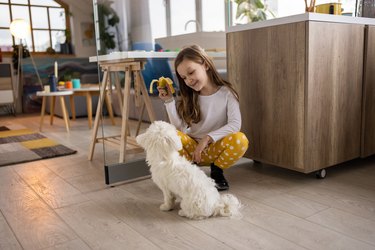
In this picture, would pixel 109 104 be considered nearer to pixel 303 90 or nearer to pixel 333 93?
pixel 303 90

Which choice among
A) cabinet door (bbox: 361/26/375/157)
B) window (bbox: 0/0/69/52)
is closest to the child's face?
cabinet door (bbox: 361/26/375/157)

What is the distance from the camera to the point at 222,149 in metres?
1.69

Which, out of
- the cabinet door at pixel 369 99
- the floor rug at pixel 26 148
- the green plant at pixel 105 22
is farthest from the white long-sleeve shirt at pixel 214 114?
the floor rug at pixel 26 148

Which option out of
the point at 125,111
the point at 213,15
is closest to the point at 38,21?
the point at 213,15

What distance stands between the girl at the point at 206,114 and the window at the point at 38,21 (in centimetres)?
486

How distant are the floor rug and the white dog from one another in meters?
1.44

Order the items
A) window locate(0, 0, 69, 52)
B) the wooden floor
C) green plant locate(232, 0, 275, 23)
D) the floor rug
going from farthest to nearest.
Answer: window locate(0, 0, 69, 52), the floor rug, green plant locate(232, 0, 275, 23), the wooden floor

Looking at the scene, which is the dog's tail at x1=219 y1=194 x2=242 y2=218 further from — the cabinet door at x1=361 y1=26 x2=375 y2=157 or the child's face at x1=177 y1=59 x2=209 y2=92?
the cabinet door at x1=361 y1=26 x2=375 y2=157

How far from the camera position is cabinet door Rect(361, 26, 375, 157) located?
1.89m

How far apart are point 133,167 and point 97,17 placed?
794 mm

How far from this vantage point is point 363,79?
1.92m

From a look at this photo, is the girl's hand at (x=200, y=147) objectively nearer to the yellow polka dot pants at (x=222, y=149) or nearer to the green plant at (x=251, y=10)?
the yellow polka dot pants at (x=222, y=149)

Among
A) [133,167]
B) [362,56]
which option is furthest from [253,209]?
[362,56]

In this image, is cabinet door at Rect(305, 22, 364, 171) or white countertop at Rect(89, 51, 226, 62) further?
white countertop at Rect(89, 51, 226, 62)
